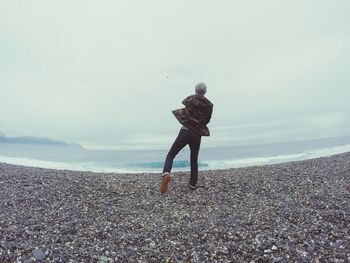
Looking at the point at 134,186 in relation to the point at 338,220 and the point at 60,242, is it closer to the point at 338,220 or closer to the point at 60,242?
the point at 60,242

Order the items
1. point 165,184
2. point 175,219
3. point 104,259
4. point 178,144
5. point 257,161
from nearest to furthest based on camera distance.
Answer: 1. point 104,259
2. point 175,219
3. point 165,184
4. point 178,144
5. point 257,161

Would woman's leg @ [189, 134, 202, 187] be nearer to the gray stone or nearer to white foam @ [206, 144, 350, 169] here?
the gray stone

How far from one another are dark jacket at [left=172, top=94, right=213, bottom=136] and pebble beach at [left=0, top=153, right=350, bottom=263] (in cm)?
178

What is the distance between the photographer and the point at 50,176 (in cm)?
1078

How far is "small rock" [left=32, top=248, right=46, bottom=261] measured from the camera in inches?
224

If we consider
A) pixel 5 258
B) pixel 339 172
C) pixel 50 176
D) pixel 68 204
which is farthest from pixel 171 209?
pixel 339 172

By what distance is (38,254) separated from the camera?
5762 millimetres

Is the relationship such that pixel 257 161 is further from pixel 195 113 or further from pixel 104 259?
pixel 104 259

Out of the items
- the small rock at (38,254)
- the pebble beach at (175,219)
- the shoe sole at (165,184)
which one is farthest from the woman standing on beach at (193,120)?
the small rock at (38,254)

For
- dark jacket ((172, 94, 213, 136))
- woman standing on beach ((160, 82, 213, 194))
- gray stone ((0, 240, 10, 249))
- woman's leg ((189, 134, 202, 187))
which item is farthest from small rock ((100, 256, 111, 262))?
dark jacket ((172, 94, 213, 136))

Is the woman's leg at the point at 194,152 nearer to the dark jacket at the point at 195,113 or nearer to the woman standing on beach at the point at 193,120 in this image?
the woman standing on beach at the point at 193,120

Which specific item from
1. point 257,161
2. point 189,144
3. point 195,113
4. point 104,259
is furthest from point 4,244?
point 257,161

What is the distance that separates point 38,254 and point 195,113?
5.25 meters

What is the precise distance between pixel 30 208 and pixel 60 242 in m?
2.01
